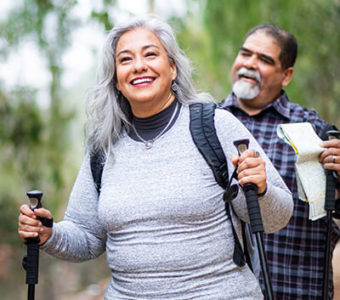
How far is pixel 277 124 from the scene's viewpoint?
10.5 ft

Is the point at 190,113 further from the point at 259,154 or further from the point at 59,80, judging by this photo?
the point at 59,80

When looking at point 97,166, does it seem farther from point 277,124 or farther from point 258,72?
point 258,72

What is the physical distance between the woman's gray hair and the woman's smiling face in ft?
0.16

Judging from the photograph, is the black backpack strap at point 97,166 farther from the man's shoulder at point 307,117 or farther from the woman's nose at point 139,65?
the man's shoulder at point 307,117

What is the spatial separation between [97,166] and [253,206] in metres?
0.79

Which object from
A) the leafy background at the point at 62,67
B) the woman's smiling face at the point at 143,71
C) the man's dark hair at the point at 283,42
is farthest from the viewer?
the leafy background at the point at 62,67

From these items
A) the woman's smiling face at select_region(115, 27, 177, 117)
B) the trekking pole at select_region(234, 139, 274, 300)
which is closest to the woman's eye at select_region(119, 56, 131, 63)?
the woman's smiling face at select_region(115, 27, 177, 117)

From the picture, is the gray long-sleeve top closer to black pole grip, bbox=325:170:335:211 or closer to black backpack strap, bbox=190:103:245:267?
black backpack strap, bbox=190:103:245:267

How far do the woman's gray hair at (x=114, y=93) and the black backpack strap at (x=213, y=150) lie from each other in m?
0.22

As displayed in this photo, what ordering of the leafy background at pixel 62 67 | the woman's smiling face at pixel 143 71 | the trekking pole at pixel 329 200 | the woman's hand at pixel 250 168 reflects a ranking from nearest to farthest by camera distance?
the woman's hand at pixel 250 168 < the woman's smiling face at pixel 143 71 < the trekking pole at pixel 329 200 < the leafy background at pixel 62 67

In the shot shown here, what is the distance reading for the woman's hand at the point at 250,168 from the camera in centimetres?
199

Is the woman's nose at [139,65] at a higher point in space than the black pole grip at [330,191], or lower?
higher

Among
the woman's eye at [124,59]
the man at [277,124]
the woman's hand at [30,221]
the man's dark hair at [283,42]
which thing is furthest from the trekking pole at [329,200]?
the woman's hand at [30,221]

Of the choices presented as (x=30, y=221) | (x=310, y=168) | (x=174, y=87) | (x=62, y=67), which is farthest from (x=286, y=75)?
(x=62, y=67)
